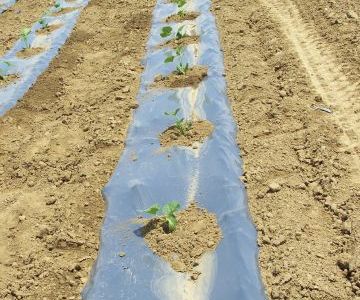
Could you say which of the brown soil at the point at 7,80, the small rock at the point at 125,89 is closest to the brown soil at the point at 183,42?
the small rock at the point at 125,89

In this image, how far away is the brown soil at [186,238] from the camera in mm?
3725

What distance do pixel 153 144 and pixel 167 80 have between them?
4.94 feet

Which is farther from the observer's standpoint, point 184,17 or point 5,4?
point 5,4

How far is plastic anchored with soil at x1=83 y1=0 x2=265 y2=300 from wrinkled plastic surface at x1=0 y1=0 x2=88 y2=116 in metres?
1.86

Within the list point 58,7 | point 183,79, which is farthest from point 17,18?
point 183,79

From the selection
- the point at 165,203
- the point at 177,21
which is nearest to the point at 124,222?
the point at 165,203

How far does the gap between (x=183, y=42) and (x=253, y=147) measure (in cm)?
304

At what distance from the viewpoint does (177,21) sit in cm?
823

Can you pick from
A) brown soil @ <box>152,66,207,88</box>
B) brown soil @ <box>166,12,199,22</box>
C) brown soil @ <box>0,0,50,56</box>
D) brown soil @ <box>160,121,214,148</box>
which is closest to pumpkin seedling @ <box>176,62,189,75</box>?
brown soil @ <box>152,66,207,88</box>

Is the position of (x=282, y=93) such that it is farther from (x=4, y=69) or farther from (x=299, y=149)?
(x=4, y=69)

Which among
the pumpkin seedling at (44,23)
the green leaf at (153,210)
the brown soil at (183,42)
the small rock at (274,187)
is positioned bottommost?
the brown soil at (183,42)

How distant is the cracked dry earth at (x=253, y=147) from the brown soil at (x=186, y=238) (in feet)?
1.36

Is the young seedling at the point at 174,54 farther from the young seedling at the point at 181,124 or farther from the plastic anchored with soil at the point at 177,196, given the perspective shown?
the young seedling at the point at 181,124

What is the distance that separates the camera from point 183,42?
7.36m
